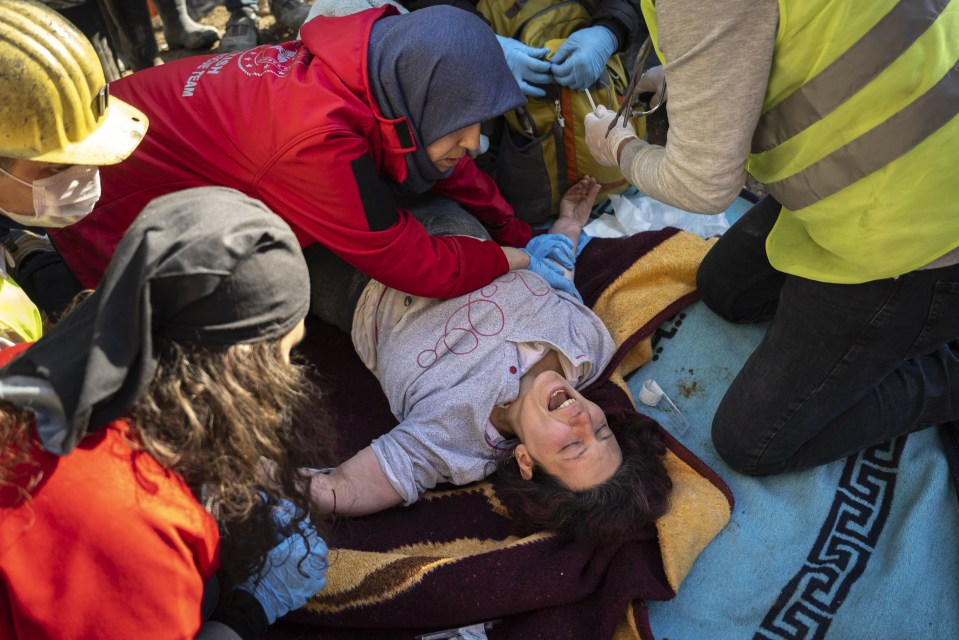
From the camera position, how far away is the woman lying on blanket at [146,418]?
136cm

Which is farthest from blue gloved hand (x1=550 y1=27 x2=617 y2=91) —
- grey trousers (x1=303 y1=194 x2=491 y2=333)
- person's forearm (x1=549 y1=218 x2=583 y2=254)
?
grey trousers (x1=303 y1=194 x2=491 y2=333)

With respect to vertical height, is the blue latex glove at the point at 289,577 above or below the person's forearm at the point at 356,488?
above

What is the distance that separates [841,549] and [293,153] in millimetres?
2256

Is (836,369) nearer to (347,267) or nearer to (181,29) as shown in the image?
(347,267)

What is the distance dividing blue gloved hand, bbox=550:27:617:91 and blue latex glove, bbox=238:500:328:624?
222 centimetres

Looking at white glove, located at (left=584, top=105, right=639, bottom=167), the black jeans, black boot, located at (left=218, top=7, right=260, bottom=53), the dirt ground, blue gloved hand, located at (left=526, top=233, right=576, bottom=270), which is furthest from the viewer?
the dirt ground

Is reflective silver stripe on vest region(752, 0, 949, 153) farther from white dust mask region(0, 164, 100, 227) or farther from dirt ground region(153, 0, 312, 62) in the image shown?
dirt ground region(153, 0, 312, 62)

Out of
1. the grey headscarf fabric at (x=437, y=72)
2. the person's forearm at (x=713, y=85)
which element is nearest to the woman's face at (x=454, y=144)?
the grey headscarf fabric at (x=437, y=72)

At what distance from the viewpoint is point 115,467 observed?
1.46 metres

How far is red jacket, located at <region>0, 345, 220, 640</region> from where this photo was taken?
4.49 ft

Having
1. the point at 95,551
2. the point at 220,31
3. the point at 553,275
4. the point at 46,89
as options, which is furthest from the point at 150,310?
the point at 220,31

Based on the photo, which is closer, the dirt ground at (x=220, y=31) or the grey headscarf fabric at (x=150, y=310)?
the grey headscarf fabric at (x=150, y=310)

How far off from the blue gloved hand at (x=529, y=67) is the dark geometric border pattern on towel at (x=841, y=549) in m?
2.01

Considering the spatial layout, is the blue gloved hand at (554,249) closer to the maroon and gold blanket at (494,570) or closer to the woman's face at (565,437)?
the maroon and gold blanket at (494,570)
